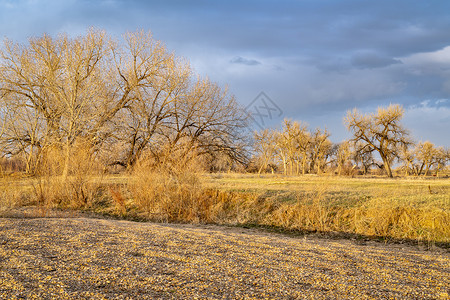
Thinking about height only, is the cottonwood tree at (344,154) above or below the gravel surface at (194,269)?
above

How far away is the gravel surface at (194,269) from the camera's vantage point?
14.4ft

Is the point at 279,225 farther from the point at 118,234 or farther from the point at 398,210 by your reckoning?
the point at 118,234

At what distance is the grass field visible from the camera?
37.2 ft

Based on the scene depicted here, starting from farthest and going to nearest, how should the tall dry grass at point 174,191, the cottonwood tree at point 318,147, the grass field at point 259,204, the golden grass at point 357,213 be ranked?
the cottonwood tree at point 318,147 → the tall dry grass at point 174,191 → the grass field at point 259,204 → the golden grass at point 357,213

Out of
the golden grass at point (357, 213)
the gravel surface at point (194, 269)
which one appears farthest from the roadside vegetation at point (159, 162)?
the gravel surface at point (194, 269)

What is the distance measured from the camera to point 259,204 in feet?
47.2

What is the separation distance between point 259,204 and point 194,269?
9.28 meters

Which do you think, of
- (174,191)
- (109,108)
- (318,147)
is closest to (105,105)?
(109,108)

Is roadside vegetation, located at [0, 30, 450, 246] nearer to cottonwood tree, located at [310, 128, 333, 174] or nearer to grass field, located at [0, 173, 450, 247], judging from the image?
grass field, located at [0, 173, 450, 247]

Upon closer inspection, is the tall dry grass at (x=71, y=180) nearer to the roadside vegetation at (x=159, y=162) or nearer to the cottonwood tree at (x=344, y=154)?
the roadside vegetation at (x=159, y=162)

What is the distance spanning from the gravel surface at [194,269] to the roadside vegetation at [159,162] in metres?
5.41

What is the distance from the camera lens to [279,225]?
1280 centimetres

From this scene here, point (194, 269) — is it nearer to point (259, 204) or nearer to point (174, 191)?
point (259, 204)

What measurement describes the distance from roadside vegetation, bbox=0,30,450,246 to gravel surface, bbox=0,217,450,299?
17.8 ft
